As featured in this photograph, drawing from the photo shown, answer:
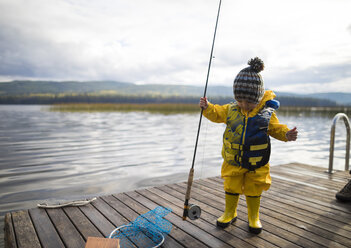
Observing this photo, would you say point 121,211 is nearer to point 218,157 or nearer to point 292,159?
point 218,157

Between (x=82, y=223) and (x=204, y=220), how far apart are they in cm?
141

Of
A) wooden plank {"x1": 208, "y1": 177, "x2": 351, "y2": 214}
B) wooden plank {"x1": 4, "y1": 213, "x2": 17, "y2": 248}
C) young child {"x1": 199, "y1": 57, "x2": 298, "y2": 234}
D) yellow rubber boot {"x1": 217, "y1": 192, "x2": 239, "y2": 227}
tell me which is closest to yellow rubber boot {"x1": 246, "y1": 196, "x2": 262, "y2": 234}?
young child {"x1": 199, "y1": 57, "x2": 298, "y2": 234}

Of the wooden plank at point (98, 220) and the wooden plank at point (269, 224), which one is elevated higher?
the wooden plank at point (269, 224)

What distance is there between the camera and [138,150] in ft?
31.1

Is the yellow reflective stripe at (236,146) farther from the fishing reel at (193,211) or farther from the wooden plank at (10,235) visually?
the wooden plank at (10,235)

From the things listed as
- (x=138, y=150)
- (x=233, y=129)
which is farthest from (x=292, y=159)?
(x=233, y=129)

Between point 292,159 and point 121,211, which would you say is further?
point 292,159

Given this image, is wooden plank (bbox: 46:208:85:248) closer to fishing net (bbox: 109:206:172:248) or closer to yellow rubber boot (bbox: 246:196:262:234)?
fishing net (bbox: 109:206:172:248)

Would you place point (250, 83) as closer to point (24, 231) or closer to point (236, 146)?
point (236, 146)

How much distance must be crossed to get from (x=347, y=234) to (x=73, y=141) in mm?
10802

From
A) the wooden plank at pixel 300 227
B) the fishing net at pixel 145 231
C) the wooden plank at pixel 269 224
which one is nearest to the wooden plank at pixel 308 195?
the wooden plank at pixel 300 227

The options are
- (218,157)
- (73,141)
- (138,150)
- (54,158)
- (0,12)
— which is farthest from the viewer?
(0,12)

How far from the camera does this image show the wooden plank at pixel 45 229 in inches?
97.6

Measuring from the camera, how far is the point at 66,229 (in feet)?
9.03
